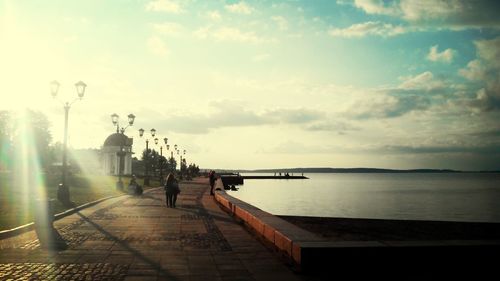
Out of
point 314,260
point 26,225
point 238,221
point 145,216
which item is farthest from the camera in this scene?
point 145,216

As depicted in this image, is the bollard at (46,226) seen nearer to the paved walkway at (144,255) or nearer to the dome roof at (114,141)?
the paved walkway at (144,255)

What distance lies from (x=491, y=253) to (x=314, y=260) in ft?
10.2

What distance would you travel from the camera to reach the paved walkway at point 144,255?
290 inches

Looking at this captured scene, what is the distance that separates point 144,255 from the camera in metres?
8.99

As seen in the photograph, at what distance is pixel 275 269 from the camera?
25.5 ft

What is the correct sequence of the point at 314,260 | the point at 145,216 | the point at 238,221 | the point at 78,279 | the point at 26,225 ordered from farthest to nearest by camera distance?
the point at 145,216 → the point at 238,221 → the point at 26,225 → the point at 314,260 → the point at 78,279

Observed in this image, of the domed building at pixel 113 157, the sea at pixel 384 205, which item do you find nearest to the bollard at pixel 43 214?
the sea at pixel 384 205

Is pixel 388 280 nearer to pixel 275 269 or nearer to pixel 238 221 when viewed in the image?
Answer: pixel 275 269

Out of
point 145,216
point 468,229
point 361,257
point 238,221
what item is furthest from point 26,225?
point 468,229

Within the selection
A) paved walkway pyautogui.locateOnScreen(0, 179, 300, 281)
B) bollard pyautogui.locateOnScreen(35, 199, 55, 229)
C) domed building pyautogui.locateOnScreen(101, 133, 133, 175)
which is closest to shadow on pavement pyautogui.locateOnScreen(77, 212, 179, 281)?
paved walkway pyautogui.locateOnScreen(0, 179, 300, 281)

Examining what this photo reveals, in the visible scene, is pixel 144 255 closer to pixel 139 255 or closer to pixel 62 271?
pixel 139 255

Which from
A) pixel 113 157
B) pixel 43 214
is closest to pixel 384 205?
pixel 43 214

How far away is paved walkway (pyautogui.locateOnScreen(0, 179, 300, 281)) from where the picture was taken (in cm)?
736

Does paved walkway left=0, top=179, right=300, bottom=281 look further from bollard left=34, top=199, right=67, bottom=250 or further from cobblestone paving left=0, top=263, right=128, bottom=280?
bollard left=34, top=199, right=67, bottom=250
